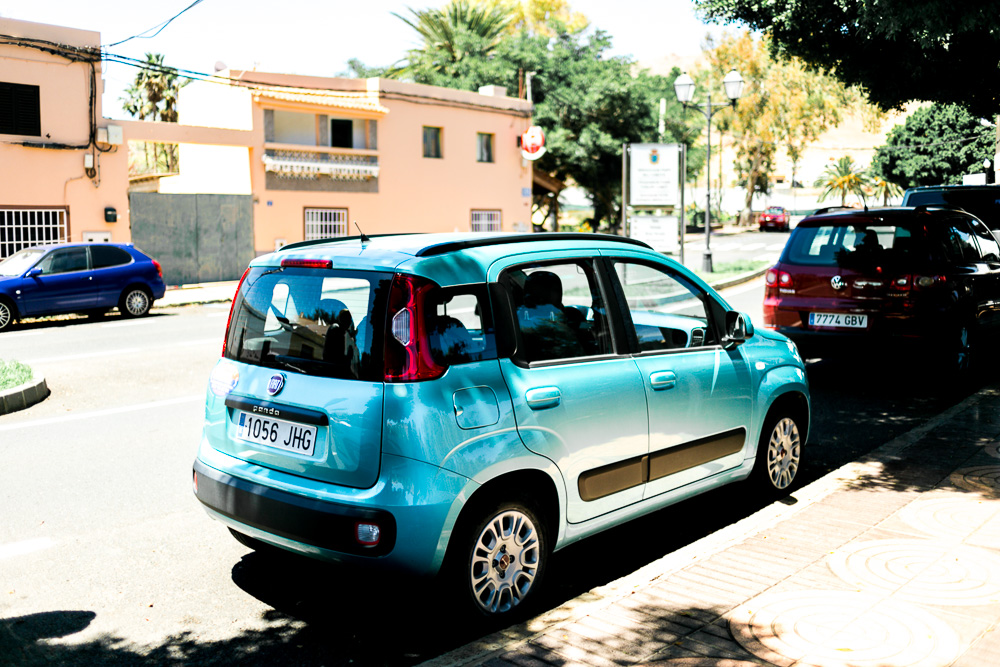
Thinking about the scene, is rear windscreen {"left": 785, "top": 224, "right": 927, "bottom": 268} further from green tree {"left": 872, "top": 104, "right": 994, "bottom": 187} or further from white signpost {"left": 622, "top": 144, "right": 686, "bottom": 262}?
green tree {"left": 872, "top": 104, "right": 994, "bottom": 187}

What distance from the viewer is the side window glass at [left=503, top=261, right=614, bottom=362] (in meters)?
4.40

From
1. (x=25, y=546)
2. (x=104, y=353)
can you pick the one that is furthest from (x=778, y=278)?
(x=104, y=353)

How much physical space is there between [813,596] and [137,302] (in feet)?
55.2

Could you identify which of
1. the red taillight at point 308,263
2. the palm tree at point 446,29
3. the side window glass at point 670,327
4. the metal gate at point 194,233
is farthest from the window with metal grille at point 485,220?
the red taillight at point 308,263

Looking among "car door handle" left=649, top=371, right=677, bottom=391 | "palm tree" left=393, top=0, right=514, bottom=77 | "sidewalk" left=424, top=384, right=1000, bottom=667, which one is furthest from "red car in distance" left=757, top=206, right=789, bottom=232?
"car door handle" left=649, top=371, right=677, bottom=391

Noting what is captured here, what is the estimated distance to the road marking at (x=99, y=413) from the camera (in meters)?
8.37

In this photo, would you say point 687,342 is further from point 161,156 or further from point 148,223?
point 161,156

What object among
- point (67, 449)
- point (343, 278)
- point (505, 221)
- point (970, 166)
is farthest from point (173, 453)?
point (970, 166)

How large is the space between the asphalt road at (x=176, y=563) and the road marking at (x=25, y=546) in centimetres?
1

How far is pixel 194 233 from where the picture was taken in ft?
86.9

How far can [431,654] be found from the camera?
12.9 ft

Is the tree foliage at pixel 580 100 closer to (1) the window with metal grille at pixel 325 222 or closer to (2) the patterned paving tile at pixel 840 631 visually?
(1) the window with metal grille at pixel 325 222

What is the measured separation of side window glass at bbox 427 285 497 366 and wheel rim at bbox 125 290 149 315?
15757 mm

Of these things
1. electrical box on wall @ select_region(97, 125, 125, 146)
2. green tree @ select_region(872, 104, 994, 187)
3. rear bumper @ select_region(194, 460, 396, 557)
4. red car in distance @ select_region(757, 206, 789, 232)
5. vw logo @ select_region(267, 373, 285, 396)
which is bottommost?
rear bumper @ select_region(194, 460, 396, 557)
